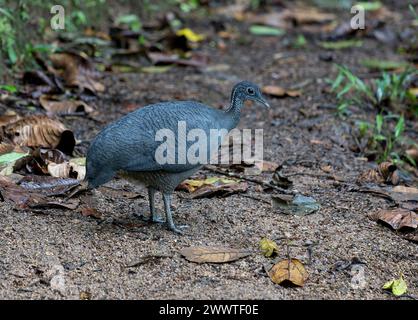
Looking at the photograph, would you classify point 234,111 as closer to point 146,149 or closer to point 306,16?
point 146,149

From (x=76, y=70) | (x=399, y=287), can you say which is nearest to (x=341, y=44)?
(x=76, y=70)

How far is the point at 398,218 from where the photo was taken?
496cm

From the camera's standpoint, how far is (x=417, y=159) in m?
6.88

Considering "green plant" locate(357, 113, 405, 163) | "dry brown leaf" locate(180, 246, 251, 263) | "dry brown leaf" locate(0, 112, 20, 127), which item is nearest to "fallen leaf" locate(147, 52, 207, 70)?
"green plant" locate(357, 113, 405, 163)

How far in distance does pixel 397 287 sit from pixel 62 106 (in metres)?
3.92

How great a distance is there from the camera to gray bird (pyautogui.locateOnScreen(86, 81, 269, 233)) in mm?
4477

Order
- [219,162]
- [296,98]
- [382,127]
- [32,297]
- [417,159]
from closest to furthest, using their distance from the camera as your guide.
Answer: [32,297] < [219,162] < [417,159] < [382,127] < [296,98]

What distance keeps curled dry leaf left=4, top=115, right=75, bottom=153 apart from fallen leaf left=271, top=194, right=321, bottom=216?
1736 millimetres

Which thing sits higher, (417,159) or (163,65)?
(163,65)

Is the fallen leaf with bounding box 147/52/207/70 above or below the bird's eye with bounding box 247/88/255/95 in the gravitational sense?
below

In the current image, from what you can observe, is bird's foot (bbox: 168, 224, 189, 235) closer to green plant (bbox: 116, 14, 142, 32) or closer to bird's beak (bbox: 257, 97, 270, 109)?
bird's beak (bbox: 257, 97, 270, 109)
